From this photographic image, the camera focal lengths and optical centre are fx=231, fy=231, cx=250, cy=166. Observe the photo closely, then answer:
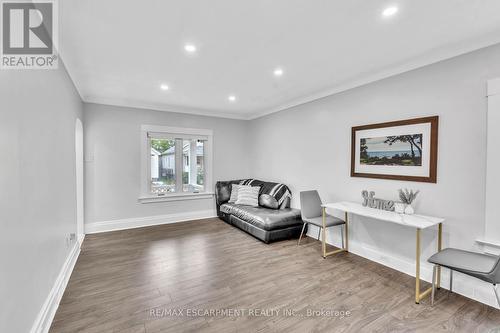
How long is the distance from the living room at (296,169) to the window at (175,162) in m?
0.67

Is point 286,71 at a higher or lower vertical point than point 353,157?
higher

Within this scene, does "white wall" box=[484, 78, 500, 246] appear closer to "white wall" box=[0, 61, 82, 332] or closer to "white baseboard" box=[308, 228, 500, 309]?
"white baseboard" box=[308, 228, 500, 309]

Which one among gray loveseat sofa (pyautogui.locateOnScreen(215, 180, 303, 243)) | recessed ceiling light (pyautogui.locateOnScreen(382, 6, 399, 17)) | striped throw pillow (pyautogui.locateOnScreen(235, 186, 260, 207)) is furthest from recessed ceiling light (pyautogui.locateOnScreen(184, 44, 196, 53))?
striped throw pillow (pyautogui.locateOnScreen(235, 186, 260, 207))

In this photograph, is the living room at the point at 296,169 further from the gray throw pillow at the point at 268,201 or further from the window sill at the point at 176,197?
the window sill at the point at 176,197

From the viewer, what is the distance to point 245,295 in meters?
2.36

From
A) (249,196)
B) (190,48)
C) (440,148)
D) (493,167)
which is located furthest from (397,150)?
(249,196)

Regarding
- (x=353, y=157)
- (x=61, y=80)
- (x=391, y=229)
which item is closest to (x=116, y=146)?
(x=61, y=80)

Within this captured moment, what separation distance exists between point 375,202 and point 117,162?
14.9ft

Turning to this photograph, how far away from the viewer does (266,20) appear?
79.1 inches

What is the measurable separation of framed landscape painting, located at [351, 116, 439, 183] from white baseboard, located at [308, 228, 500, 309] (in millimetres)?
1002

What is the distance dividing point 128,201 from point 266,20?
4179 mm

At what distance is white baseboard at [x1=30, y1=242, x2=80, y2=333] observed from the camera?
Answer: 68.3 inches

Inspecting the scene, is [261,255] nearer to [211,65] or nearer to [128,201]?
[211,65]

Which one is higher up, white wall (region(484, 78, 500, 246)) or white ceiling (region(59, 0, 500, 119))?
white ceiling (region(59, 0, 500, 119))
